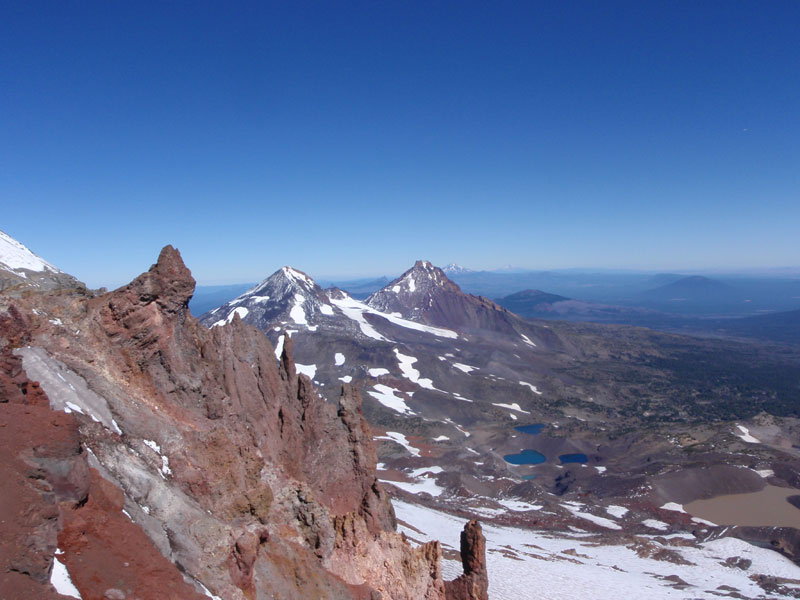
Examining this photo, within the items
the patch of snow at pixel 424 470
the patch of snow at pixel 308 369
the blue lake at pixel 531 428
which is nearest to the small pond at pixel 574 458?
the blue lake at pixel 531 428

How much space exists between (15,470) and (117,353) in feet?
26.8

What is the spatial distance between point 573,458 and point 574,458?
214 millimetres

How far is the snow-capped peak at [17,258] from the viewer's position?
43247 mm

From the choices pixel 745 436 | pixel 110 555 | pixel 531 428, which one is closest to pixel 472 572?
pixel 110 555

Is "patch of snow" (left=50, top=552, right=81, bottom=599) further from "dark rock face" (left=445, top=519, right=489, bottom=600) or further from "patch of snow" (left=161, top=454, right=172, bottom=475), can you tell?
"dark rock face" (left=445, top=519, right=489, bottom=600)

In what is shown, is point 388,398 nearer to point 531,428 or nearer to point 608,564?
point 531,428

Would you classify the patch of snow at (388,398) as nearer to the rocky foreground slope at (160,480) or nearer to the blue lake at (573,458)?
the blue lake at (573,458)

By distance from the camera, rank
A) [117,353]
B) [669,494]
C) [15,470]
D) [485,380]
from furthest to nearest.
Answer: [485,380] → [669,494] → [117,353] → [15,470]

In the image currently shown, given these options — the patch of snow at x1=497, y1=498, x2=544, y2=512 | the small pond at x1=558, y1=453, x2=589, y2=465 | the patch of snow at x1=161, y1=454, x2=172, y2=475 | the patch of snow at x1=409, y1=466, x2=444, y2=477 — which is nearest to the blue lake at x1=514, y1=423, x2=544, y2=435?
the small pond at x1=558, y1=453, x2=589, y2=465

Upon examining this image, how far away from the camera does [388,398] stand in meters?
127

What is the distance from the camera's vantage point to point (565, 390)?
154m

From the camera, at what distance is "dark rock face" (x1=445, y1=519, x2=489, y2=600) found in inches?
930

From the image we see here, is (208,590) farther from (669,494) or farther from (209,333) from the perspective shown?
(669,494)

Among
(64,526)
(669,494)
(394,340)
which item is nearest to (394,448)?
(669,494)
